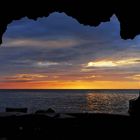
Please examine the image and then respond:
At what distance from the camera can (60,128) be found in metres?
17.0

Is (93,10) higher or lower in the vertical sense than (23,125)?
higher

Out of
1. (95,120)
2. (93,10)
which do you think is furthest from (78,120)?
(93,10)

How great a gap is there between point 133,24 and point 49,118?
8.23 metres

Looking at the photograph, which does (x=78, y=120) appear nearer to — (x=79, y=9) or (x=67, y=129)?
(x=67, y=129)

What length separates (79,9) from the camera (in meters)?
21.5

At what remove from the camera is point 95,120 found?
63.9 feet

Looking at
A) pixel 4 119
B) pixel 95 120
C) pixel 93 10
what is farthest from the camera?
pixel 93 10

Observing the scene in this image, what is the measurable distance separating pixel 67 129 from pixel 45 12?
8.44 meters

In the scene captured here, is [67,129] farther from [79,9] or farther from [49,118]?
[79,9]

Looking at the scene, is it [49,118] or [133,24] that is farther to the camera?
[133,24]

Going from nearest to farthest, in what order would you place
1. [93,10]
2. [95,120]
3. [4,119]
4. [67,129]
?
1. [67,129]
2. [4,119]
3. [95,120]
4. [93,10]

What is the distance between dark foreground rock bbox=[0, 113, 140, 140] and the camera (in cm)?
1627

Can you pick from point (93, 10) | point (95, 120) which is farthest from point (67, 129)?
point (93, 10)

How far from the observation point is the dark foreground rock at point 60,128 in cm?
1627
